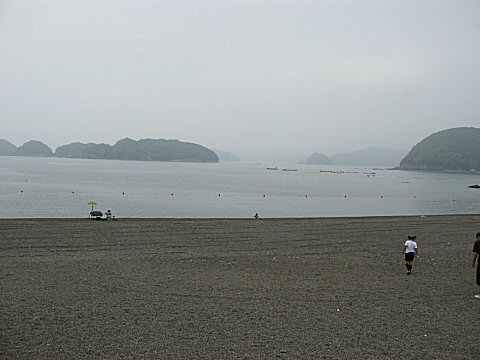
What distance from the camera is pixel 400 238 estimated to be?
22.6 m

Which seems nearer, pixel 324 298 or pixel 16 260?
pixel 324 298

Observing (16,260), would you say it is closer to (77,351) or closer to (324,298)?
(77,351)

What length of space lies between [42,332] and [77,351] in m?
1.11

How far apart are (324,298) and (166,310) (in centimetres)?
352

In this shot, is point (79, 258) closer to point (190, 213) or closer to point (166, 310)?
point (166, 310)

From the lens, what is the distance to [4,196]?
50750 mm

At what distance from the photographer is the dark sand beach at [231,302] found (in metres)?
7.05

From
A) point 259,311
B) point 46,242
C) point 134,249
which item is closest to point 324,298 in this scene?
Result: point 259,311

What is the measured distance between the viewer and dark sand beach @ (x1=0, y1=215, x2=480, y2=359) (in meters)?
7.05

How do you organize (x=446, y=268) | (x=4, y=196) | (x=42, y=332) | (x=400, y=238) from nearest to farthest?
1. (x=42, y=332)
2. (x=446, y=268)
3. (x=400, y=238)
4. (x=4, y=196)

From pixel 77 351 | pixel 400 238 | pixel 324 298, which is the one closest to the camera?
pixel 77 351

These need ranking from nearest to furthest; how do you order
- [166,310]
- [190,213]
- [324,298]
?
[166,310] → [324,298] → [190,213]

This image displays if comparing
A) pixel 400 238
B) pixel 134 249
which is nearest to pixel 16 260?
pixel 134 249

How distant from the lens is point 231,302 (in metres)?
9.59
